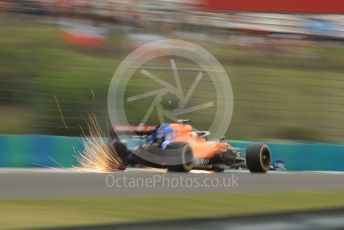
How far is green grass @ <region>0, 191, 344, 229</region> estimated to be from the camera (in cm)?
526

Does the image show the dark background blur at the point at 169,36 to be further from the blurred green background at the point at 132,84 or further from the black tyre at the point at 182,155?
the black tyre at the point at 182,155

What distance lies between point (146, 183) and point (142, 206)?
2188 mm

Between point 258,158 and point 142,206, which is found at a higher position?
point 142,206

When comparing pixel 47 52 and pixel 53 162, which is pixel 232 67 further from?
pixel 53 162

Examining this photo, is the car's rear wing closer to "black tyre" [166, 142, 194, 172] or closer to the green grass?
"black tyre" [166, 142, 194, 172]

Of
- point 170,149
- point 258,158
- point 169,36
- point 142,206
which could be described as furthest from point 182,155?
point 169,36

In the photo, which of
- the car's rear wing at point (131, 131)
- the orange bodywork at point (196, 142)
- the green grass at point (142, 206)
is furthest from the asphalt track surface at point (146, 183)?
the car's rear wing at point (131, 131)

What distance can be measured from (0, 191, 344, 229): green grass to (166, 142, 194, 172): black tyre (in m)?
2.24

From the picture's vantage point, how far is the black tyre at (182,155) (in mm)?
9922

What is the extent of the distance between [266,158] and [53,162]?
12.2ft

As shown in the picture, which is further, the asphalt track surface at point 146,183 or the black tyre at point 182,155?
the black tyre at point 182,155

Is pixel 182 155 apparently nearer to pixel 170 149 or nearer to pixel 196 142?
pixel 170 149

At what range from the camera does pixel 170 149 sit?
394 inches

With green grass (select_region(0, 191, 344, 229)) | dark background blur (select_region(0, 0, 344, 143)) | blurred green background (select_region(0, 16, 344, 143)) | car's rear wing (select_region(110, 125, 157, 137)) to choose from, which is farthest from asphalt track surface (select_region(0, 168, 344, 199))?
dark background blur (select_region(0, 0, 344, 143))
